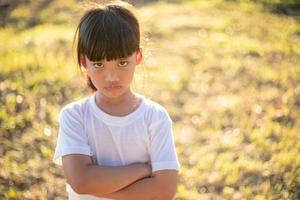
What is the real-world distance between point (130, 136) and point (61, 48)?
5376mm

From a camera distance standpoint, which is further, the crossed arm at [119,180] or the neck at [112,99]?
the neck at [112,99]

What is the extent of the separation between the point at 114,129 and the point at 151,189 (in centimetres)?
34

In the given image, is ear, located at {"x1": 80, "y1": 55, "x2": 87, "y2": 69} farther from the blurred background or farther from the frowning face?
the blurred background

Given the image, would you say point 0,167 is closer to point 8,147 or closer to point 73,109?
point 8,147

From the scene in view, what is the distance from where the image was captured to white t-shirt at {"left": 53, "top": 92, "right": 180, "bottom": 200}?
2889mm

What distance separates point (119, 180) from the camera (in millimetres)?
2842

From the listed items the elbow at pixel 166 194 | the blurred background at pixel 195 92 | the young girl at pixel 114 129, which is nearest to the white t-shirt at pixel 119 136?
the young girl at pixel 114 129

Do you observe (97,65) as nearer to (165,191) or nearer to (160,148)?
(160,148)

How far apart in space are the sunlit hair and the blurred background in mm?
295

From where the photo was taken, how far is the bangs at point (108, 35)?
9.14ft

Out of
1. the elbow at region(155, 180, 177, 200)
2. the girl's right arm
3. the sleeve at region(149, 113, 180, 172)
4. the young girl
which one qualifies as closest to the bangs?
the young girl

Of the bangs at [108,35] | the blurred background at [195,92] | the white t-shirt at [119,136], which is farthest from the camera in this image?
the blurred background at [195,92]

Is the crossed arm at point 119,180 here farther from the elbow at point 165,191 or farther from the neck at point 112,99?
the neck at point 112,99

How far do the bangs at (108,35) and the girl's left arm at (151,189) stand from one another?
1.97ft
